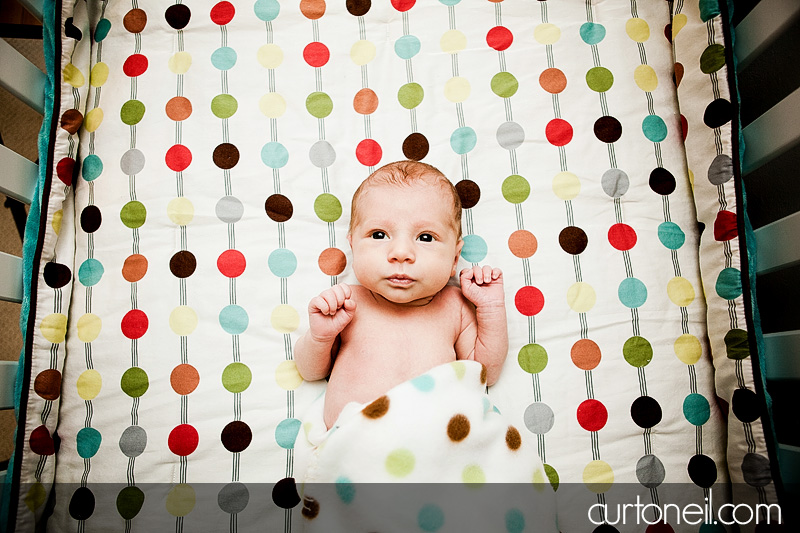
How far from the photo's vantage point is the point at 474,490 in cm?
85

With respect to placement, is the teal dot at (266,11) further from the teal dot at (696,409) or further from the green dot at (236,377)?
the teal dot at (696,409)

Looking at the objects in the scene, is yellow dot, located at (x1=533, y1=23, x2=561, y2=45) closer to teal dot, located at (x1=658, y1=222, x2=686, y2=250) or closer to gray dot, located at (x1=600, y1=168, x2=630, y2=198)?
gray dot, located at (x1=600, y1=168, x2=630, y2=198)

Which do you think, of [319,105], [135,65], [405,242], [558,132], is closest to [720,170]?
[558,132]

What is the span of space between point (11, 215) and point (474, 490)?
5.02 feet

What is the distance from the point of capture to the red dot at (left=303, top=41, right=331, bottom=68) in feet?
4.18

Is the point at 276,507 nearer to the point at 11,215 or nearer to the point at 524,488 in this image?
the point at 524,488

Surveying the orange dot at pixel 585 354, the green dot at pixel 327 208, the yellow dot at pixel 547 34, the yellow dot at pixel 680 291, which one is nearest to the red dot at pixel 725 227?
the yellow dot at pixel 680 291

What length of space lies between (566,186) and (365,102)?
20.6 inches

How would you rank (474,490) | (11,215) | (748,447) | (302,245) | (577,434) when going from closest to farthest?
(474,490)
(748,447)
(577,434)
(302,245)
(11,215)

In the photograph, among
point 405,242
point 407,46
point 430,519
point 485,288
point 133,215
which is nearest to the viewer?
point 430,519

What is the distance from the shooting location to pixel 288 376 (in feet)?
3.68

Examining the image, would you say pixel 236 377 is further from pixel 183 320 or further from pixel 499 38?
pixel 499 38

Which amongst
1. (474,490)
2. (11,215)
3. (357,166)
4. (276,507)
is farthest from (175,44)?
(474,490)

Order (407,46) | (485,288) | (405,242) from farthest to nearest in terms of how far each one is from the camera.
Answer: (407,46) < (485,288) < (405,242)
